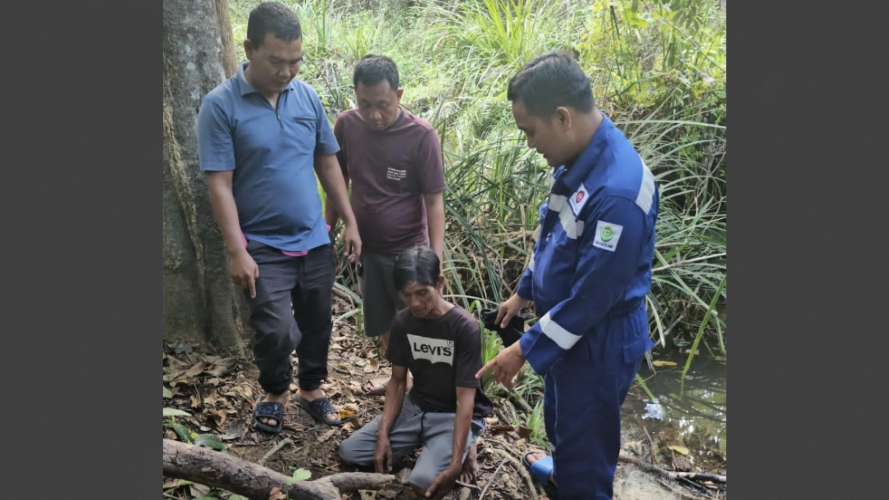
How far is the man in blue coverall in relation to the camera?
6.03ft

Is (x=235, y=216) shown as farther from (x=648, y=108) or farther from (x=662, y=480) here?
(x=648, y=108)

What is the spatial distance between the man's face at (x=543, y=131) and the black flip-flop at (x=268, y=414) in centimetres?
143

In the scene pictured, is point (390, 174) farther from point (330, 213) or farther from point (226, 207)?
point (226, 207)

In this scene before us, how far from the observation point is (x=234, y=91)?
93.7 inches

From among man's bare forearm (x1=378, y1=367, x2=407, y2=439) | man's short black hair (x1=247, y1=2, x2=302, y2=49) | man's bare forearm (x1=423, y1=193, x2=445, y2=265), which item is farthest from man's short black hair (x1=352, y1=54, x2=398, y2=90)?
man's bare forearm (x1=378, y1=367, x2=407, y2=439)

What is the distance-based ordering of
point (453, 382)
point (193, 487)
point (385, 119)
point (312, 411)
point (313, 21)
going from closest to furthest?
1. point (193, 487)
2. point (453, 382)
3. point (385, 119)
4. point (312, 411)
5. point (313, 21)

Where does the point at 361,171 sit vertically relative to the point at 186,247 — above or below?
above

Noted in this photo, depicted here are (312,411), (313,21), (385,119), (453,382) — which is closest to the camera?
(453,382)

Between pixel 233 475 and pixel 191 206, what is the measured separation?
1.10 metres

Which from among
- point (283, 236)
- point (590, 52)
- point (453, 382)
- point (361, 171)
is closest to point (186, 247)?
point (283, 236)

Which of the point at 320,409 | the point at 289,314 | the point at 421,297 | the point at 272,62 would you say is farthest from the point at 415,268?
the point at 320,409

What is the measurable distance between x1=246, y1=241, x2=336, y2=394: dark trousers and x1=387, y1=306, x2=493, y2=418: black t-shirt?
375mm

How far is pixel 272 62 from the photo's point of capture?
2.32 metres

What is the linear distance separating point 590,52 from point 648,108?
47 centimetres
